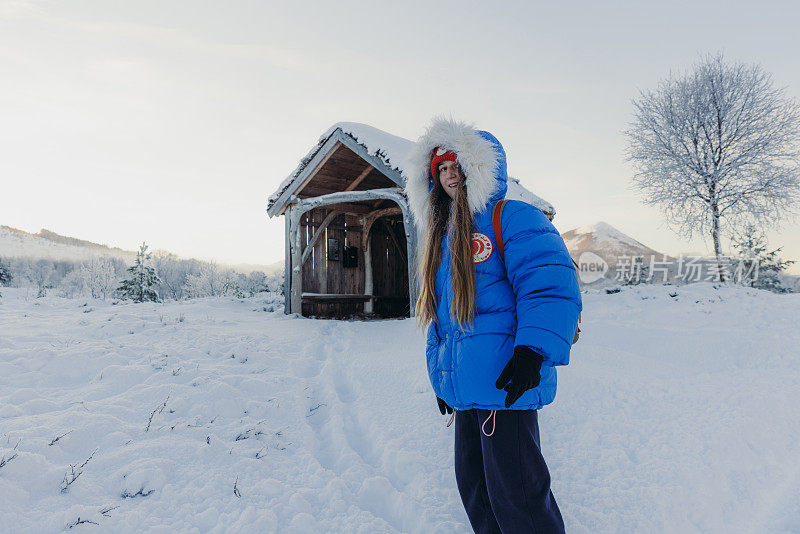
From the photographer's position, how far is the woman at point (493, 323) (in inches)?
67.9

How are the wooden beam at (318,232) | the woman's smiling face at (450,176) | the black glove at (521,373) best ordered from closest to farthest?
the black glove at (521,373) < the woman's smiling face at (450,176) < the wooden beam at (318,232)

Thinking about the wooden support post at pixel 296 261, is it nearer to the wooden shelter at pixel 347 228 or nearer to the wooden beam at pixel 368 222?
the wooden shelter at pixel 347 228

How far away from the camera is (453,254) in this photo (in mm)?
2055

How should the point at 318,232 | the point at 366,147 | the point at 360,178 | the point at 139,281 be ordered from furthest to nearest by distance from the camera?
1. the point at 139,281
2. the point at 360,178
3. the point at 318,232
4. the point at 366,147

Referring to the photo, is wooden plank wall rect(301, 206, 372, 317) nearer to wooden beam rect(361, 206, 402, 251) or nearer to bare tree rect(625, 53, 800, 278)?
wooden beam rect(361, 206, 402, 251)

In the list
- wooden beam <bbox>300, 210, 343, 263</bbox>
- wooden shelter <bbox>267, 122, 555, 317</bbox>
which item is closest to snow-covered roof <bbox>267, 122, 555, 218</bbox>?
wooden shelter <bbox>267, 122, 555, 317</bbox>

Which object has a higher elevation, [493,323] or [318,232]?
[318,232]

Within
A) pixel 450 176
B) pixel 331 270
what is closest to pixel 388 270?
pixel 331 270

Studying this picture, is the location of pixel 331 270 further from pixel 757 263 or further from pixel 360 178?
pixel 757 263

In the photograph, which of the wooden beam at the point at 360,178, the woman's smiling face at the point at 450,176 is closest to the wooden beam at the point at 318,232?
the wooden beam at the point at 360,178

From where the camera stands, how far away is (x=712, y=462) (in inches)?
122

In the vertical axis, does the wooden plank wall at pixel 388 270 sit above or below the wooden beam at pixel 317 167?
below

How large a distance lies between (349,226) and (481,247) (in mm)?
10475

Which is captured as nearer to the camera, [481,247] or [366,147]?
[481,247]
